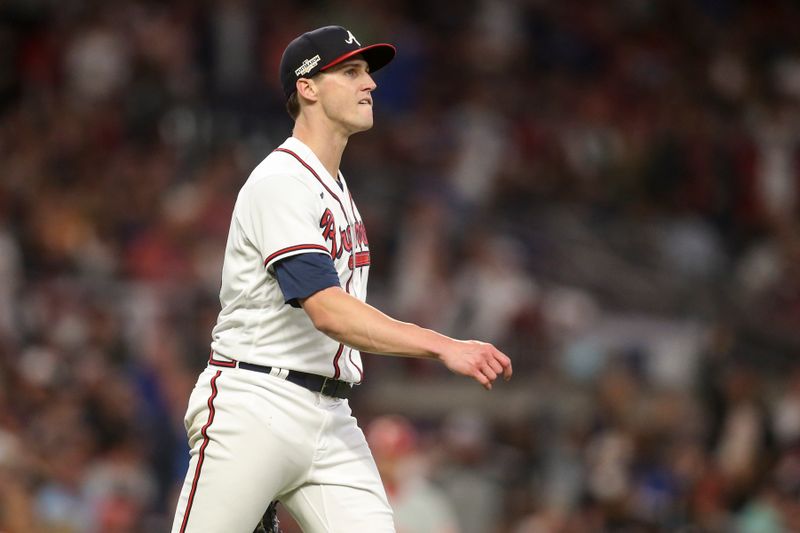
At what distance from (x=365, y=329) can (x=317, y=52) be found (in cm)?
101

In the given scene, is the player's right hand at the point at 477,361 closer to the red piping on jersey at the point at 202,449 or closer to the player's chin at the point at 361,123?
the red piping on jersey at the point at 202,449

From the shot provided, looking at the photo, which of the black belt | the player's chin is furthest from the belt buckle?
the player's chin

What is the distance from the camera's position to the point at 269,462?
4.25 metres

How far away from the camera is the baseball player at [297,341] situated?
4.18 m

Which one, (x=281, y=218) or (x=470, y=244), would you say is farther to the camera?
(x=470, y=244)

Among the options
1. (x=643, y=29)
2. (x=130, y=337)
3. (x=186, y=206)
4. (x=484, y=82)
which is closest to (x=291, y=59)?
(x=130, y=337)

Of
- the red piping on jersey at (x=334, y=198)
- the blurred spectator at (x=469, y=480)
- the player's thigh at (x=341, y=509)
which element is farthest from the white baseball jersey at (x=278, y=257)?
the blurred spectator at (x=469, y=480)

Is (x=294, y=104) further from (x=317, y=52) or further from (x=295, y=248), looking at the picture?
(x=295, y=248)

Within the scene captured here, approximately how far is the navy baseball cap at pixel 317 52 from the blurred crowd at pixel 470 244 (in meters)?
3.32

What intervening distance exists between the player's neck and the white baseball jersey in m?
0.06

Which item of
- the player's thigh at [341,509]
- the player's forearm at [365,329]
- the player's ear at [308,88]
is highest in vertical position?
the player's ear at [308,88]

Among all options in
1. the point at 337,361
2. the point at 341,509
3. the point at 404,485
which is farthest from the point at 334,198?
the point at 404,485

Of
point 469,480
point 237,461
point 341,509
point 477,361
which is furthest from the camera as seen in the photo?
point 469,480

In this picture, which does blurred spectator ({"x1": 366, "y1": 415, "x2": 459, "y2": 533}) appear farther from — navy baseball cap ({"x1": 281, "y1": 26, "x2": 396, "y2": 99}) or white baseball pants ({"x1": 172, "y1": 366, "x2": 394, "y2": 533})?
navy baseball cap ({"x1": 281, "y1": 26, "x2": 396, "y2": 99})
